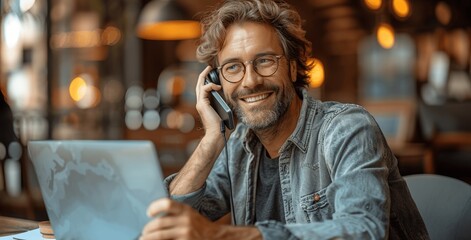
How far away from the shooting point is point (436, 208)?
172 cm

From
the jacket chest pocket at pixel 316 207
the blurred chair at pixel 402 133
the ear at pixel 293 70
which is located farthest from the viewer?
the blurred chair at pixel 402 133

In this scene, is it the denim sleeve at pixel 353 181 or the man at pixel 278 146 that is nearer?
the denim sleeve at pixel 353 181

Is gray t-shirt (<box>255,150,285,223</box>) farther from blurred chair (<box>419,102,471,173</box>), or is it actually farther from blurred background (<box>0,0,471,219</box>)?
blurred background (<box>0,0,471,219</box>)

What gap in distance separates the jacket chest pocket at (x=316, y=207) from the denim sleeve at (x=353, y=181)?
2.9 inches

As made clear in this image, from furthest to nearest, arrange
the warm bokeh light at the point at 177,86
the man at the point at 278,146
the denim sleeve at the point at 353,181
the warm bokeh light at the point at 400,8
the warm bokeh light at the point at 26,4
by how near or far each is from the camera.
→ the warm bokeh light at the point at 177,86
the warm bokeh light at the point at 26,4
the warm bokeh light at the point at 400,8
the man at the point at 278,146
the denim sleeve at the point at 353,181

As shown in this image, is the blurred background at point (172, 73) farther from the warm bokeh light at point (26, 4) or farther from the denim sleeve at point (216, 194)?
the denim sleeve at point (216, 194)

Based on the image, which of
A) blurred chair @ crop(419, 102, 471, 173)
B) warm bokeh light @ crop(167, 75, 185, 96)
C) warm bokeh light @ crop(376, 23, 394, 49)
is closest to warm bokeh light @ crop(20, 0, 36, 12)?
warm bokeh light @ crop(167, 75, 185, 96)

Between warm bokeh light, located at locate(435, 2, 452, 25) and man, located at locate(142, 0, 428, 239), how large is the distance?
26.5ft

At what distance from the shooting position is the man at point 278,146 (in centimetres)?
133

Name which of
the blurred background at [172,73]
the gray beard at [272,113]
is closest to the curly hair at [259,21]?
the gray beard at [272,113]

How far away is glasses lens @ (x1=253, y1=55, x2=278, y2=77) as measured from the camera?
1.56 metres

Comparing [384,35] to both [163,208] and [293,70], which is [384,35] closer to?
[293,70]

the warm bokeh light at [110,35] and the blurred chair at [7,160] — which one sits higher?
the warm bokeh light at [110,35]

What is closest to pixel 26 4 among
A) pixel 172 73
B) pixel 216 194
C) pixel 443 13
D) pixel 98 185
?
pixel 172 73
